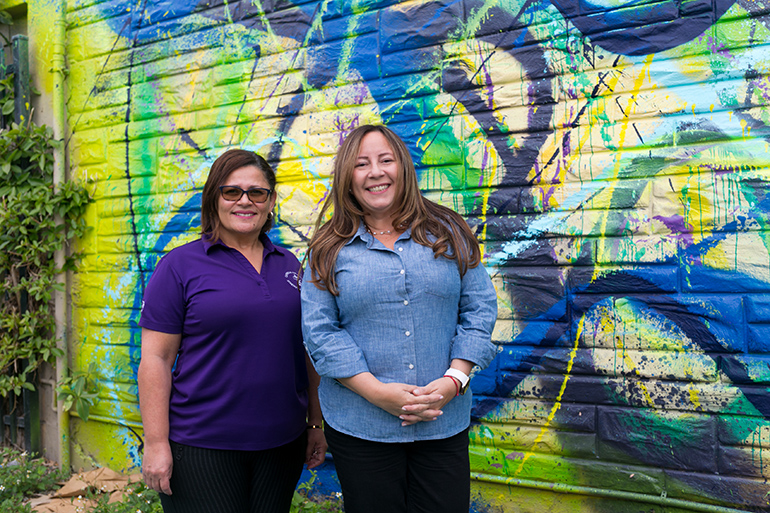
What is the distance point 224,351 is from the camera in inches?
69.8

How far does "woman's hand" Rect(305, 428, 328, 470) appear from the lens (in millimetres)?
2057

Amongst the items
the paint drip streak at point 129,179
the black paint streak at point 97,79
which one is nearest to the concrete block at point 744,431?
the paint drip streak at point 129,179

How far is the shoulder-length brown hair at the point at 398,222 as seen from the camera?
1.74 meters

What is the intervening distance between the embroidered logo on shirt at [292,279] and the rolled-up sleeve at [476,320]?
63 centimetres

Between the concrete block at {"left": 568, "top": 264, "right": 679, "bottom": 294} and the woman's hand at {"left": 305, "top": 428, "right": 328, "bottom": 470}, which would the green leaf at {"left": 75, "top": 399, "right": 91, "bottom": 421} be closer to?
the woman's hand at {"left": 305, "top": 428, "right": 328, "bottom": 470}

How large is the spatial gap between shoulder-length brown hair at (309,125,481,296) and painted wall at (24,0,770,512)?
0.82 metres

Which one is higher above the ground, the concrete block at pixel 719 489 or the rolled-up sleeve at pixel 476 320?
the rolled-up sleeve at pixel 476 320

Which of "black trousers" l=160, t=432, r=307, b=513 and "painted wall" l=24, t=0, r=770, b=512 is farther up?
"painted wall" l=24, t=0, r=770, b=512

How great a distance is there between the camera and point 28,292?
147 inches

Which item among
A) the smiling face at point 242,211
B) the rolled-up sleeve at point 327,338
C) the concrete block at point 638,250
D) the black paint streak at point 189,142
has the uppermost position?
the black paint streak at point 189,142

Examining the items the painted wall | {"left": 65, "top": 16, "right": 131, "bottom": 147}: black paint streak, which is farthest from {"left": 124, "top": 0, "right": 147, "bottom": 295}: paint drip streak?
the painted wall

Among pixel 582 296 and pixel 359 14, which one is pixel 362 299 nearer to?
pixel 582 296

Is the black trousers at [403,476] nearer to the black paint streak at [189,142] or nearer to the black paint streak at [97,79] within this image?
the black paint streak at [189,142]

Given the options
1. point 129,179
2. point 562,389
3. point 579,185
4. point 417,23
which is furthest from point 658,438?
point 129,179
